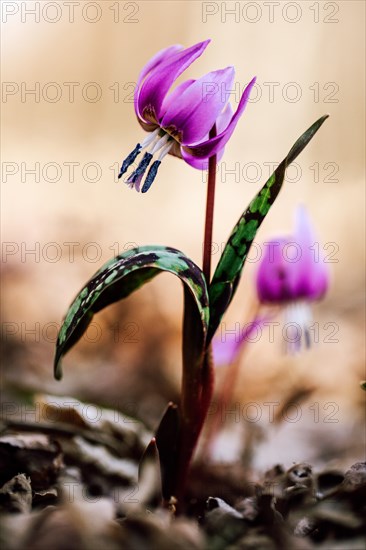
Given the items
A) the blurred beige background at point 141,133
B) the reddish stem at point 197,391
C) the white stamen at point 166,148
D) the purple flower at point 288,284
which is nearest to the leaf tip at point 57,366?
the reddish stem at point 197,391

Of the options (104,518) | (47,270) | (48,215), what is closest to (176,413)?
(104,518)

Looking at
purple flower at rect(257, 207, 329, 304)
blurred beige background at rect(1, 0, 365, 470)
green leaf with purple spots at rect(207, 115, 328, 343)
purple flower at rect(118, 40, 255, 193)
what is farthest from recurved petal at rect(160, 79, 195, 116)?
blurred beige background at rect(1, 0, 365, 470)

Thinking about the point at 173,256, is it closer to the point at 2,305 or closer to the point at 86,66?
the point at 2,305

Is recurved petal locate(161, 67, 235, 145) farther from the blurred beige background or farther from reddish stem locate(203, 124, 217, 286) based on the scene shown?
the blurred beige background

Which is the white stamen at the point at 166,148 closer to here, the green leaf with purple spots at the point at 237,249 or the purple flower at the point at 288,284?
the green leaf with purple spots at the point at 237,249

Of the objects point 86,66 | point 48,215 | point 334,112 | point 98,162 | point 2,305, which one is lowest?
point 2,305

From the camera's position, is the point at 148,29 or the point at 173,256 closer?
the point at 173,256
